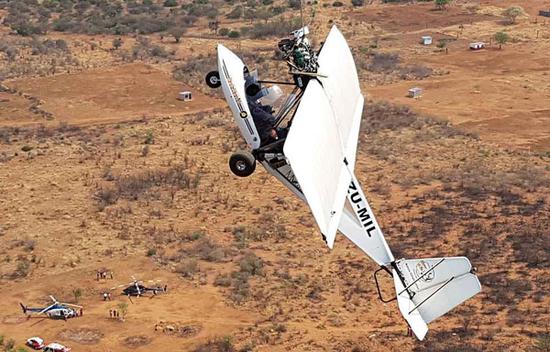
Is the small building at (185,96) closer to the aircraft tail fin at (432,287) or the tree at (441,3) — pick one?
the aircraft tail fin at (432,287)

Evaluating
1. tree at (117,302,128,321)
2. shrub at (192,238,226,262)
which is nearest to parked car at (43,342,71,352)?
tree at (117,302,128,321)

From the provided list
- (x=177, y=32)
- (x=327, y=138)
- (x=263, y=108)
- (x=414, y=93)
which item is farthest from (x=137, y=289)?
(x=177, y=32)

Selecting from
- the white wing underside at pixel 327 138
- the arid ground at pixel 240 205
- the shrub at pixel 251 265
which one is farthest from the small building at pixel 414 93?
the white wing underside at pixel 327 138

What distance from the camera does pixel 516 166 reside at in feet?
105

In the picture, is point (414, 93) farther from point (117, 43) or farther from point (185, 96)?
point (117, 43)

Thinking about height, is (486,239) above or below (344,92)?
below

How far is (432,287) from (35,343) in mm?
10922

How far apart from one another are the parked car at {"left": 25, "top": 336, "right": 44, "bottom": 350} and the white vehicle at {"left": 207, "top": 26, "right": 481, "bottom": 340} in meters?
8.63

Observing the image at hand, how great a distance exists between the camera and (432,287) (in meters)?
14.5

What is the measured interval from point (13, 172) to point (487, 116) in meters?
26.1

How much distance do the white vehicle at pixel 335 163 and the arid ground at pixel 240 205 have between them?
14.7 ft

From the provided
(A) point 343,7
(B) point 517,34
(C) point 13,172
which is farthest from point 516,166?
(A) point 343,7

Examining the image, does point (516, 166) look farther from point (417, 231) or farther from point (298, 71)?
point (298, 71)

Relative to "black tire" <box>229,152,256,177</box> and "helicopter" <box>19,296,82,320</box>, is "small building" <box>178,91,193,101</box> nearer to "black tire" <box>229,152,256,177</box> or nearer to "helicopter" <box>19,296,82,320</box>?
"helicopter" <box>19,296,82,320</box>
